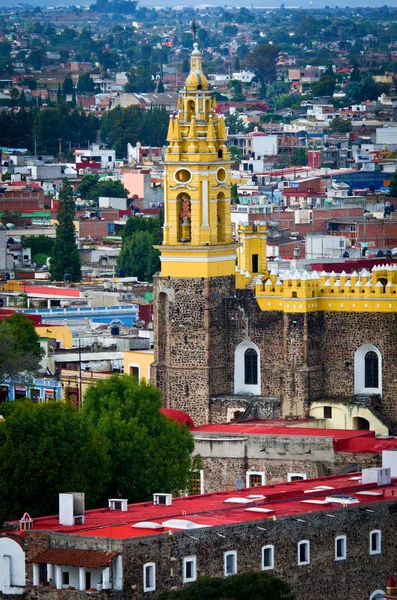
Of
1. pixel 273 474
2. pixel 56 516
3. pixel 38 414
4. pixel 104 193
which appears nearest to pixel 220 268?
pixel 273 474

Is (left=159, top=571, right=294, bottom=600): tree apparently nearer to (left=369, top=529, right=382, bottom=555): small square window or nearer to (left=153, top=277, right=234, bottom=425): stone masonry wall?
(left=369, top=529, right=382, bottom=555): small square window

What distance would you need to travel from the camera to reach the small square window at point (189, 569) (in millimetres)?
52625

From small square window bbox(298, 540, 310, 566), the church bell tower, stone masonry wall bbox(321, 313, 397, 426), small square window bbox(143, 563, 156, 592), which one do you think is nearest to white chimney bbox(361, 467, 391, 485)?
small square window bbox(298, 540, 310, 566)

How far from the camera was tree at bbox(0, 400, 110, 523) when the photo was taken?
59.2 meters

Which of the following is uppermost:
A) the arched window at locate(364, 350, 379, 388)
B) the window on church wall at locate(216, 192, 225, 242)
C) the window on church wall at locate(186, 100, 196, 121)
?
the window on church wall at locate(186, 100, 196, 121)

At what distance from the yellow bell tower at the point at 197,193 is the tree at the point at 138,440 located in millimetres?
8370

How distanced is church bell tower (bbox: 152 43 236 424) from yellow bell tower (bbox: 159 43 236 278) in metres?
0.03

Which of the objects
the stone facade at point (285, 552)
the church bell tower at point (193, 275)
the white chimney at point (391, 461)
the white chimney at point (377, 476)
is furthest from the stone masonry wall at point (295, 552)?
the church bell tower at point (193, 275)

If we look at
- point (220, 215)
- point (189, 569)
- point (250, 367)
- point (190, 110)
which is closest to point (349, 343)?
point (250, 367)

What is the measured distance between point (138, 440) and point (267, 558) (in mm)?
11295

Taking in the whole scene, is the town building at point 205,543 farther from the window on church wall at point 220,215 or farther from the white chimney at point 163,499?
the window on church wall at point 220,215

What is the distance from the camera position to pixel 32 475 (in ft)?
195

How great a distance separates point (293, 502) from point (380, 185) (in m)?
124

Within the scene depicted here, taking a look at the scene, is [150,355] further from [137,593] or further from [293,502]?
[137,593]
